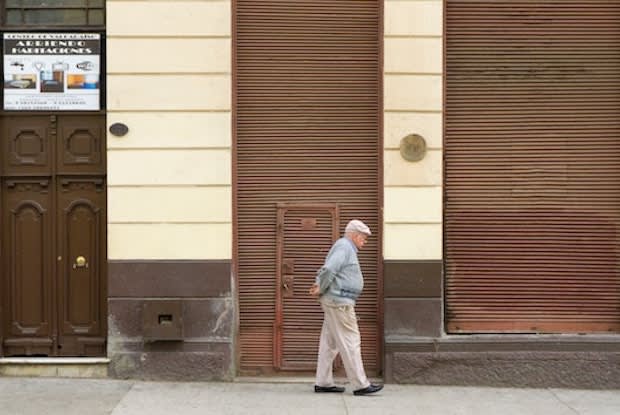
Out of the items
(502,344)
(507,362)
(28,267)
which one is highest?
(28,267)

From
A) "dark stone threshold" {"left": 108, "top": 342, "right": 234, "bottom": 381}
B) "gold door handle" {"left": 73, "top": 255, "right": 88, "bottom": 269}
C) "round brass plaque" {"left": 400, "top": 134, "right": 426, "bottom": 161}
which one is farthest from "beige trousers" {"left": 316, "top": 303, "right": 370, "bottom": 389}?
"gold door handle" {"left": 73, "top": 255, "right": 88, "bottom": 269}

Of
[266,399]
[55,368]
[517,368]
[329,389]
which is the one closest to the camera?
[266,399]

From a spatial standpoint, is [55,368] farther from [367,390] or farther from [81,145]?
[367,390]

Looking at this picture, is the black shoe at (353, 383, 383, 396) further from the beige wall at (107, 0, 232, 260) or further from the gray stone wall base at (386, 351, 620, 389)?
the beige wall at (107, 0, 232, 260)

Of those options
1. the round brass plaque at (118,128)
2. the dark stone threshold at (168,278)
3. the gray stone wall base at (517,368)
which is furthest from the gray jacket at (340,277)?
the round brass plaque at (118,128)

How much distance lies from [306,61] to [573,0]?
9.27 feet

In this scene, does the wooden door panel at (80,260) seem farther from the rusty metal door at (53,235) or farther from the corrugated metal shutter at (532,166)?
the corrugated metal shutter at (532,166)

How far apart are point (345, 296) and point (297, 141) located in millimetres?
1869

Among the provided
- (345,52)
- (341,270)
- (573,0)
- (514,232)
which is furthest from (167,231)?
(573,0)

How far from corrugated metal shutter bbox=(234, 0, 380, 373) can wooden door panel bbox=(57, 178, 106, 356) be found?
4.81 feet

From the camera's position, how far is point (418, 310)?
8.93 metres

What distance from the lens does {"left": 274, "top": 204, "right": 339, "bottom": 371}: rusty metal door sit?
9180mm

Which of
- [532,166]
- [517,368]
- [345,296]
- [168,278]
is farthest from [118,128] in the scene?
[517,368]

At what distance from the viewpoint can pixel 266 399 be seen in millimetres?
8312
